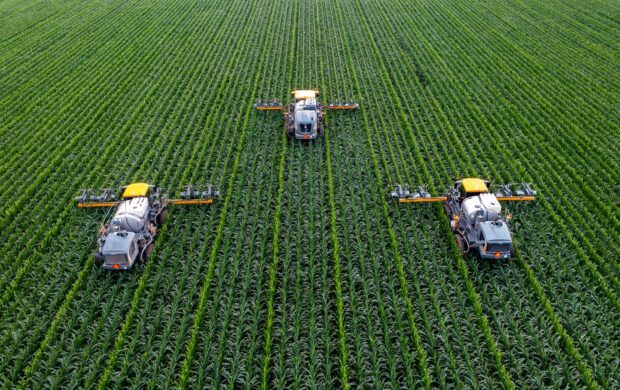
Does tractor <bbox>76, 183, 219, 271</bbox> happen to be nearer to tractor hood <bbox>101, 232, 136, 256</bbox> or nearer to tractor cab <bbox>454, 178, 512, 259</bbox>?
tractor hood <bbox>101, 232, 136, 256</bbox>

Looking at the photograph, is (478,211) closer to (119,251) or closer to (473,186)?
(473,186)

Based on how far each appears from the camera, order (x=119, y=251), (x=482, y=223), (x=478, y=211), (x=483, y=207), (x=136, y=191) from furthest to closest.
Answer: (x=136, y=191)
(x=483, y=207)
(x=478, y=211)
(x=482, y=223)
(x=119, y=251)

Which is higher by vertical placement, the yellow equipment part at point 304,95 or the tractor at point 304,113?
the yellow equipment part at point 304,95

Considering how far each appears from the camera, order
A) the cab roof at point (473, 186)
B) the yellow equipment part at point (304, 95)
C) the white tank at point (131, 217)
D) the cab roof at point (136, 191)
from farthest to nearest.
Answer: the yellow equipment part at point (304, 95) → the cab roof at point (136, 191) → the cab roof at point (473, 186) → the white tank at point (131, 217)

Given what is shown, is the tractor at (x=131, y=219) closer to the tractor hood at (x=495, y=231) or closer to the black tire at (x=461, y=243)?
the black tire at (x=461, y=243)

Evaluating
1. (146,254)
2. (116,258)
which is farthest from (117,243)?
(146,254)

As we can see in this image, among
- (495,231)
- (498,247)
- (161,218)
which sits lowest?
(161,218)

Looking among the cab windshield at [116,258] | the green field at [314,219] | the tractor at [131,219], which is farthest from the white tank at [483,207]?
the cab windshield at [116,258]
